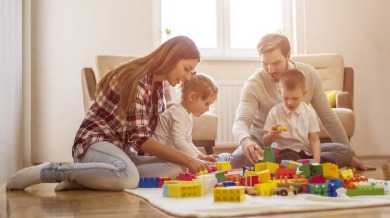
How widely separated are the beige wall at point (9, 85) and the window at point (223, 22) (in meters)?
1.69

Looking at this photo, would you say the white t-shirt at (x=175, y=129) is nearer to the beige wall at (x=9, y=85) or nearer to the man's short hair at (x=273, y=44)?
the man's short hair at (x=273, y=44)

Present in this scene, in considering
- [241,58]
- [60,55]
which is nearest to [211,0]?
[241,58]

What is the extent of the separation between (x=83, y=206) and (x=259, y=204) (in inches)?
21.2

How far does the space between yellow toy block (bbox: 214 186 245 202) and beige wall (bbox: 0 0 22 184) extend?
141 cm

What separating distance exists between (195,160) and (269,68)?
2.38 ft

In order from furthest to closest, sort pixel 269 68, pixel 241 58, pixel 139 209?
pixel 241 58, pixel 269 68, pixel 139 209

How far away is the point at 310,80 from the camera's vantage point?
2795 mm

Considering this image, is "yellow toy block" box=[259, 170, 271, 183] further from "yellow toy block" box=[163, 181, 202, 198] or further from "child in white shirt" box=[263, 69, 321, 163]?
"child in white shirt" box=[263, 69, 321, 163]

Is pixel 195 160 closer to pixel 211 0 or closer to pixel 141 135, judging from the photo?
pixel 141 135

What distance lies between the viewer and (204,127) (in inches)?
146

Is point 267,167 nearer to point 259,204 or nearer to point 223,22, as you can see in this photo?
point 259,204

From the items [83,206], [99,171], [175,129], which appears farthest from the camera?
[175,129]

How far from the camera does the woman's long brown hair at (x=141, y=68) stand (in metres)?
2.13

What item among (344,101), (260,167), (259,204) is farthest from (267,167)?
(344,101)
